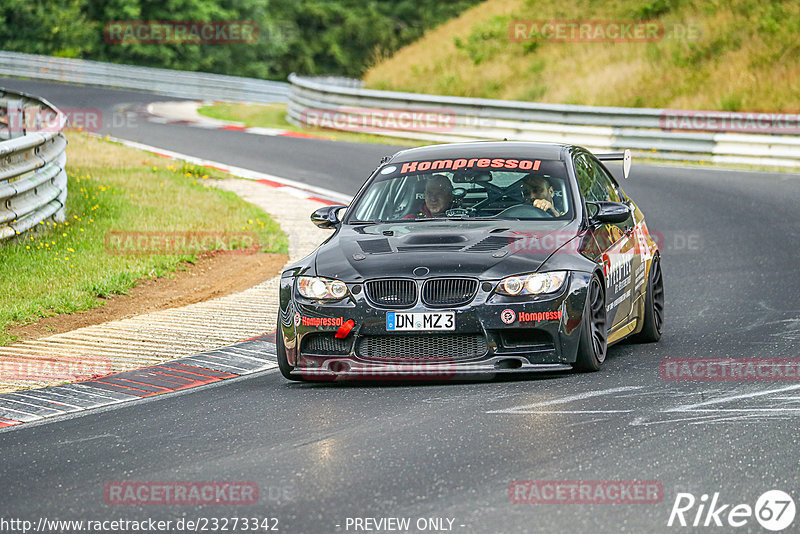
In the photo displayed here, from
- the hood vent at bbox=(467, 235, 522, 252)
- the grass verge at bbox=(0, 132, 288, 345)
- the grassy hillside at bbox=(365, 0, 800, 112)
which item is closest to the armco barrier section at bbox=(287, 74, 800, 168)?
the grassy hillside at bbox=(365, 0, 800, 112)

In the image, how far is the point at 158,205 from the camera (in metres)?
16.8

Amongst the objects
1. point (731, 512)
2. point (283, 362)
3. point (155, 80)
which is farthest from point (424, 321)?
point (155, 80)

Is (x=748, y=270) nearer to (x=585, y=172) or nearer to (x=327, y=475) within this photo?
(x=585, y=172)

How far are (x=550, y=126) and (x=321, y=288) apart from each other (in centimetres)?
1848

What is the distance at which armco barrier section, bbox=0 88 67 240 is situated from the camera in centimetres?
1294

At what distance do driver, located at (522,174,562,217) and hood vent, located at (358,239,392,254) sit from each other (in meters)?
1.23

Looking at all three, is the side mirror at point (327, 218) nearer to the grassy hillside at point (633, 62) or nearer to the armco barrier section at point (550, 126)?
the armco barrier section at point (550, 126)

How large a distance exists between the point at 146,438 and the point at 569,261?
2.90 metres

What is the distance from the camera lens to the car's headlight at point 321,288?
7969 millimetres

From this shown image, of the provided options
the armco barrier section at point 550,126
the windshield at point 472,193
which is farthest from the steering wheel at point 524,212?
the armco barrier section at point 550,126

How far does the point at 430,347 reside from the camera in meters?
7.79

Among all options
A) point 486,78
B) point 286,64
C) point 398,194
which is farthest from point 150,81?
point 398,194

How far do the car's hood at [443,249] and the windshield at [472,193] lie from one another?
0.72 feet

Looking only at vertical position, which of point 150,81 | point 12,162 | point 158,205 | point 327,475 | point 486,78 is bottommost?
point 150,81
